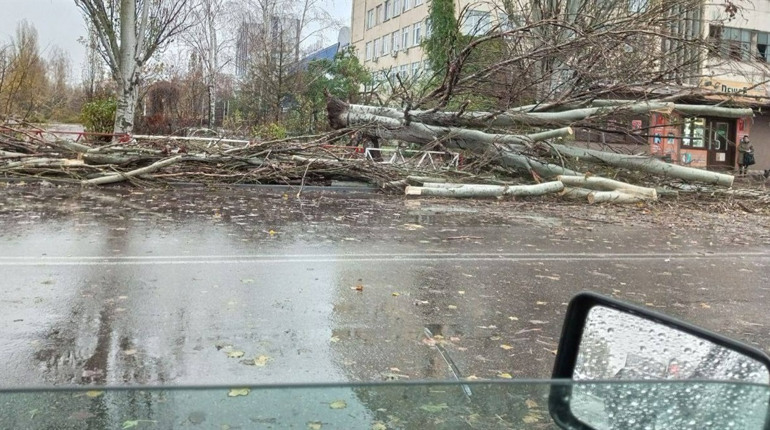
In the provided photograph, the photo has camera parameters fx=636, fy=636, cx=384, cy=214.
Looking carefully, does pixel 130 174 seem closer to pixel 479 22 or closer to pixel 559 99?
pixel 479 22

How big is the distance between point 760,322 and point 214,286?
4880 mm

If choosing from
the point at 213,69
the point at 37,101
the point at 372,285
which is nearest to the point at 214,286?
the point at 372,285

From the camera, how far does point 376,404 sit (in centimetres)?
170

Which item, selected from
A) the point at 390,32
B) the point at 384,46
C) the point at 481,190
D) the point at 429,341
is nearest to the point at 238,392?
the point at 429,341

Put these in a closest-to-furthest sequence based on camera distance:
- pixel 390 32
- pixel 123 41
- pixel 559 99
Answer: pixel 559 99 < pixel 123 41 < pixel 390 32

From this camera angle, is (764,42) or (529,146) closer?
(529,146)

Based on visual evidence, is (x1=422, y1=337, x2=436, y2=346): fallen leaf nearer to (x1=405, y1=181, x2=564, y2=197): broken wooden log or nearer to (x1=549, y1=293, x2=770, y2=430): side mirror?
(x1=549, y1=293, x2=770, y2=430): side mirror

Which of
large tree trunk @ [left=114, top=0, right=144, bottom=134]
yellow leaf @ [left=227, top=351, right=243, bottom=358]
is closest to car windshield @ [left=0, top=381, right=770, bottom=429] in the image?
yellow leaf @ [left=227, top=351, right=243, bottom=358]

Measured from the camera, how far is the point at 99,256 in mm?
6840

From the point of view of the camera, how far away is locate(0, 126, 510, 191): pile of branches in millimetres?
12781

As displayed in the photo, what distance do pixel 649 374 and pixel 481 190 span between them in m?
Result: 11.6

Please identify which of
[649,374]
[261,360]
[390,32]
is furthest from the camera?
[390,32]

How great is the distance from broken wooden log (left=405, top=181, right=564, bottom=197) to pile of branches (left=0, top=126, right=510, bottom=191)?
25.6 inches

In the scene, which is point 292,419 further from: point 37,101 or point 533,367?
point 37,101
